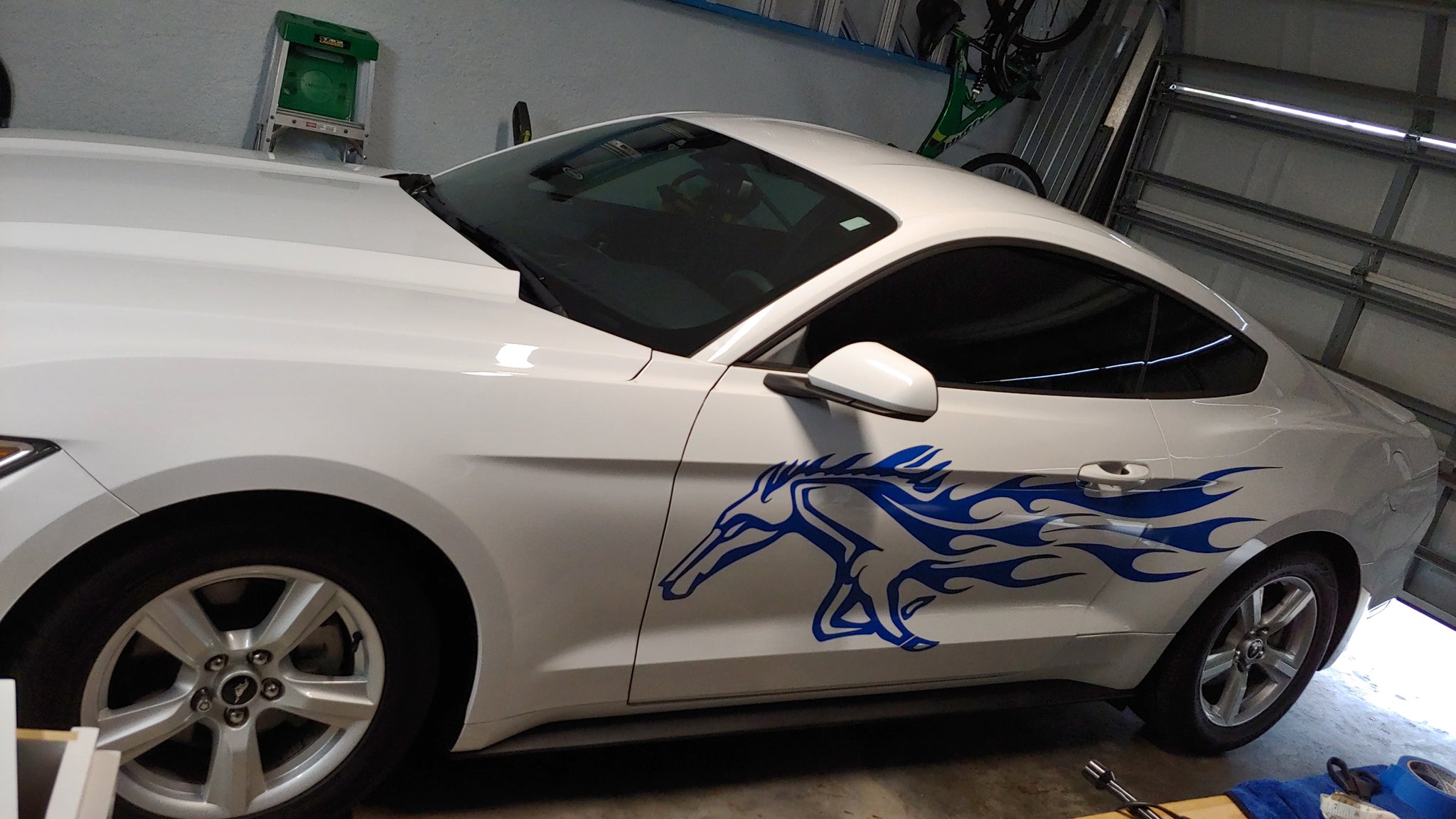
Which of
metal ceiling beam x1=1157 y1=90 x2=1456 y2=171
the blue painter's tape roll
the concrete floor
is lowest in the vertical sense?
the concrete floor

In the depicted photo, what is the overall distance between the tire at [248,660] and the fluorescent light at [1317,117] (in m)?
5.47

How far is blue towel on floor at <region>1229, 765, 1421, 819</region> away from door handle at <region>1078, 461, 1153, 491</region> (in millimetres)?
775

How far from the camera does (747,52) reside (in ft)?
20.9

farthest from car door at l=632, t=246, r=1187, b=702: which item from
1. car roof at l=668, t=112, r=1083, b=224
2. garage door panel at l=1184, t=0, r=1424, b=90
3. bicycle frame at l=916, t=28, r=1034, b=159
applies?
bicycle frame at l=916, t=28, r=1034, b=159

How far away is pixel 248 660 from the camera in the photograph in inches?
73.5

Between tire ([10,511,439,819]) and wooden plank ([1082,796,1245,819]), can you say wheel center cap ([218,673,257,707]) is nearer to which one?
tire ([10,511,439,819])

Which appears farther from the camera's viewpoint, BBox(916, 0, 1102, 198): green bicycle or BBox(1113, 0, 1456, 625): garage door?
BBox(916, 0, 1102, 198): green bicycle

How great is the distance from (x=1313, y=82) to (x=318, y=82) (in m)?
5.12

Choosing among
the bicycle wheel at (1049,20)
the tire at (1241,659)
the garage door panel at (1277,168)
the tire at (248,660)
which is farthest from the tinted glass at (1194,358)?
the bicycle wheel at (1049,20)

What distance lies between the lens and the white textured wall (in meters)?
4.98

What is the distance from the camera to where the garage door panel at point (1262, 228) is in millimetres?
5770

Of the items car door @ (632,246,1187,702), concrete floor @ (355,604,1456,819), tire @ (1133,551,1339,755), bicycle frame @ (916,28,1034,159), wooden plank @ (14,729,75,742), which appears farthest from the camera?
bicycle frame @ (916,28,1034,159)

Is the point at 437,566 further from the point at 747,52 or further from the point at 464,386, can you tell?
the point at 747,52

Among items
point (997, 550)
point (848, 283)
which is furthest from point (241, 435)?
point (997, 550)
